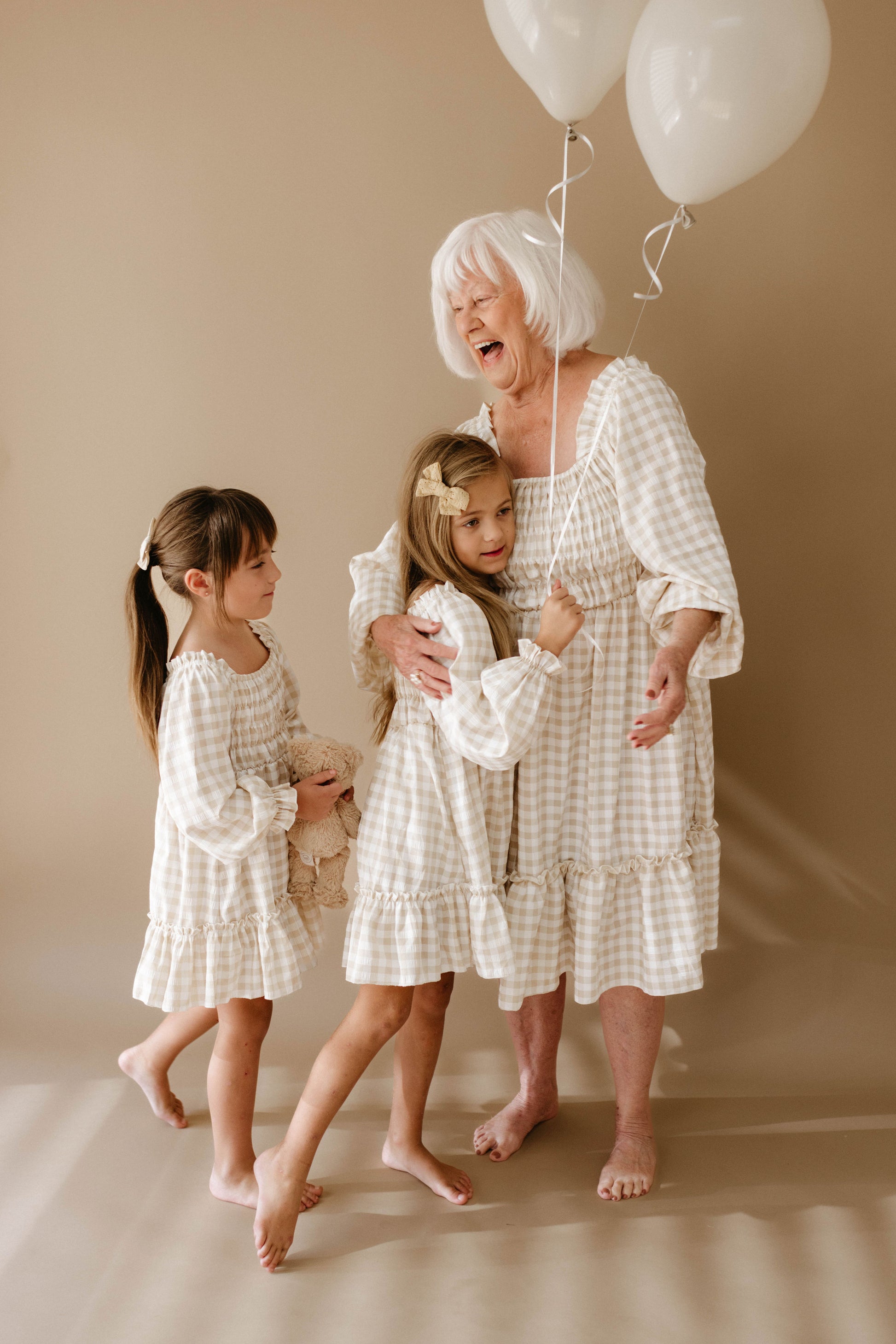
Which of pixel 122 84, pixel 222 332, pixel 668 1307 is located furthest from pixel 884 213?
pixel 668 1307

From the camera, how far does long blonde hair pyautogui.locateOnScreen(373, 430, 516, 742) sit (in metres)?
1.81

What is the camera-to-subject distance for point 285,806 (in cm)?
182

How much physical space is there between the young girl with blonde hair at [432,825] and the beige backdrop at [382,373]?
2.01 feet

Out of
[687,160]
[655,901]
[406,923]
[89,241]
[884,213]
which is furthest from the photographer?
[89,241]

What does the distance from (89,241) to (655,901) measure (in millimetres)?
2044

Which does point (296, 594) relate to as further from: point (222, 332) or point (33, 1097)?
point (33, 1097)

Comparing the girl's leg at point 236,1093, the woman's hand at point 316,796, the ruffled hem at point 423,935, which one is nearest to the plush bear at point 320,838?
the woman's hand at point 316,796

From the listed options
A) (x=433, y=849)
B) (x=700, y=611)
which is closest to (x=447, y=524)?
(x=700, y=611)

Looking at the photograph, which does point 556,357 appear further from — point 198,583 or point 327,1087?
point 327,1087

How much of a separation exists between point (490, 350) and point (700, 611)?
1.99 ft

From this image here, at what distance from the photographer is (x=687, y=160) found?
1656 millimetres

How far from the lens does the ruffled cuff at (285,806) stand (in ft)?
5.91

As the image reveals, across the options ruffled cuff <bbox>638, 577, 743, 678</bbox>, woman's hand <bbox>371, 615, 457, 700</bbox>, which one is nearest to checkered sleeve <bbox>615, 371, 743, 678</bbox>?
ruffled cuff <bbox>638, 577, 743, 678</bbox>

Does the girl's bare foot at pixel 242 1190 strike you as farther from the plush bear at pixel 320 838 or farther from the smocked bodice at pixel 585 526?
the smocked bodice at pixel 585 526
